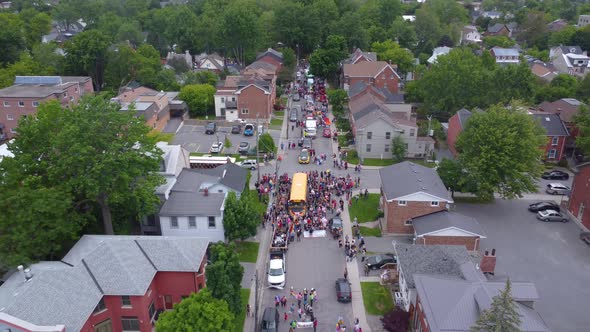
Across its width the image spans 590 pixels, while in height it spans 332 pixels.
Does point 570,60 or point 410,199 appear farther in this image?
point 570,60

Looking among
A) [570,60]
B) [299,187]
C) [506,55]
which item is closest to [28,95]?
[299,187]

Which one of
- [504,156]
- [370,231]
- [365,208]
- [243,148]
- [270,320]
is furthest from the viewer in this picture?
[243,148]

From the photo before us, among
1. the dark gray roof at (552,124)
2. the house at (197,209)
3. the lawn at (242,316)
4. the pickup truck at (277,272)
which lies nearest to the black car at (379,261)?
the pickup truck at (277,272)

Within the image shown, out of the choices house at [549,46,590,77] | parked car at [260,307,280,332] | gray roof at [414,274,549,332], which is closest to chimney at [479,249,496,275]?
gray roof at [414,274,549,332]

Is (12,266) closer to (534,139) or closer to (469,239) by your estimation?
(469,239)

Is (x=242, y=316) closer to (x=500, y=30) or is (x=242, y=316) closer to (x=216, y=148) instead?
(x=216, y=148)

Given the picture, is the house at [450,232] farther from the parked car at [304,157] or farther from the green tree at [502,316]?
the parked car at [304,157]

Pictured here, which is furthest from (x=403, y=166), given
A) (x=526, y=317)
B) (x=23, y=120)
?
(x=23, y=120)
